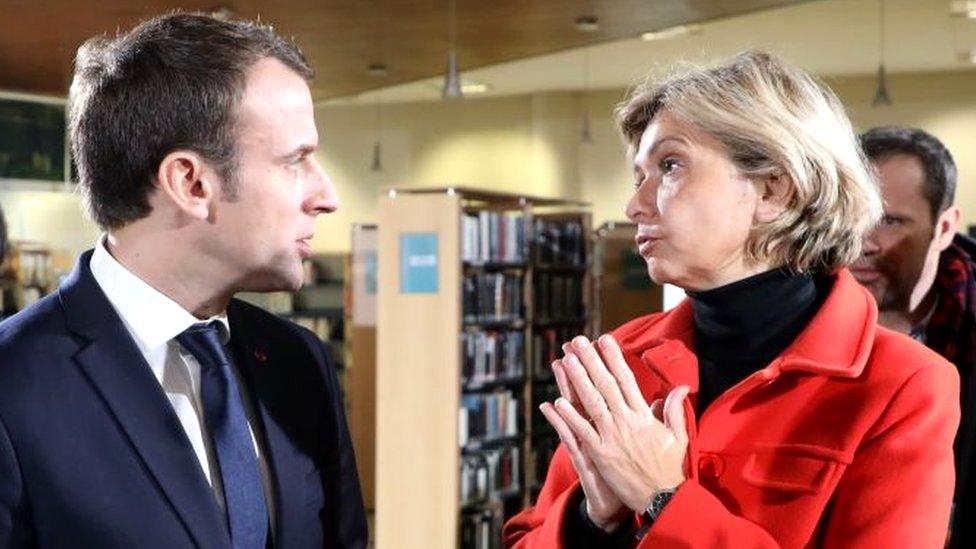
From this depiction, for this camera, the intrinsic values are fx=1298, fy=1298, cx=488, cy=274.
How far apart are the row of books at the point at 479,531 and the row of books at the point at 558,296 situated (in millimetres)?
1623

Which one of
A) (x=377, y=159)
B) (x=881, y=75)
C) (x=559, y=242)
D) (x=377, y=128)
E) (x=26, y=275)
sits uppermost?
(x=881, y=75)

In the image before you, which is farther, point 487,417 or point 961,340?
point 487,417

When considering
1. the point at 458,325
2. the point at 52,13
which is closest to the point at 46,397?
the point at 458,325

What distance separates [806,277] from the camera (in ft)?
6.42

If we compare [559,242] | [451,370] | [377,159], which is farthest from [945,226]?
[377,159]

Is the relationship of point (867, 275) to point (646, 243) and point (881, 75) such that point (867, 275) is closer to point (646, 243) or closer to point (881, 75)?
point (646, 243)

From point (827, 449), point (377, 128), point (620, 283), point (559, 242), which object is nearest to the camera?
point (827, 449)

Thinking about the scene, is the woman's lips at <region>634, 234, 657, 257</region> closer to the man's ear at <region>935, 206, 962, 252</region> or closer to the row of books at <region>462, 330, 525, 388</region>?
the man's ear at <region>935, 206, 962, 252</region>

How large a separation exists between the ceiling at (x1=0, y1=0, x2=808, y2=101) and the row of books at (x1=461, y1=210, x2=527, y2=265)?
1.81m

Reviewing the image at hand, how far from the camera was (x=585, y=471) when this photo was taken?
186 centimetres

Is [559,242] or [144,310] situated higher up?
[144,310]

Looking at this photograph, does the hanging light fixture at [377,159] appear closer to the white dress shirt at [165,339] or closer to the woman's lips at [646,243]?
the woman's lips at [646,243]

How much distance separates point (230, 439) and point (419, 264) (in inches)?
244

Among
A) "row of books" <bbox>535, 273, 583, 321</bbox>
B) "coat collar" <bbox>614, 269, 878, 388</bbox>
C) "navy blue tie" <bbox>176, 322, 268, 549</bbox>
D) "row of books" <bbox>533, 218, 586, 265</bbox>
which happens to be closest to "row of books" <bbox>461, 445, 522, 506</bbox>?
"row of books" <bbox>535, 273, 583, 321</bbox>
